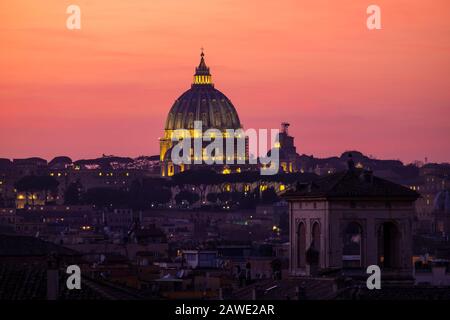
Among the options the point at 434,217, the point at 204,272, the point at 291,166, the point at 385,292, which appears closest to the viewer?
the point at 385,292

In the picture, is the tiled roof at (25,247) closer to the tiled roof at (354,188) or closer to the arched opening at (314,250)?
the tiled roof at (354,188)

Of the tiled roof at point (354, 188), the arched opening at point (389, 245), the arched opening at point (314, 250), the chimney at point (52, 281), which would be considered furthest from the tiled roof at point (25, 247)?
the chimney at point (52, 281)

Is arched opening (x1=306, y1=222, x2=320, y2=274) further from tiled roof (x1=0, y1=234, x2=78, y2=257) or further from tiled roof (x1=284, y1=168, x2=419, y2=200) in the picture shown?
tiled roof (x1=0, y1=234, x2=78, y2=257)

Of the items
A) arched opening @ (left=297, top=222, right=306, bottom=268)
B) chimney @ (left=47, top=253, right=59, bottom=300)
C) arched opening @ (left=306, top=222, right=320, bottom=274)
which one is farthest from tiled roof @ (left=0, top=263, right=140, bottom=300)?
arched opening @ (left=297, top=222, right=306, bottom=268)

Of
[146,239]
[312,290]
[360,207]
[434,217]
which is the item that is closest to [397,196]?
[360,207]

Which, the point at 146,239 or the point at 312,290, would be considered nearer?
the point at 312,290
